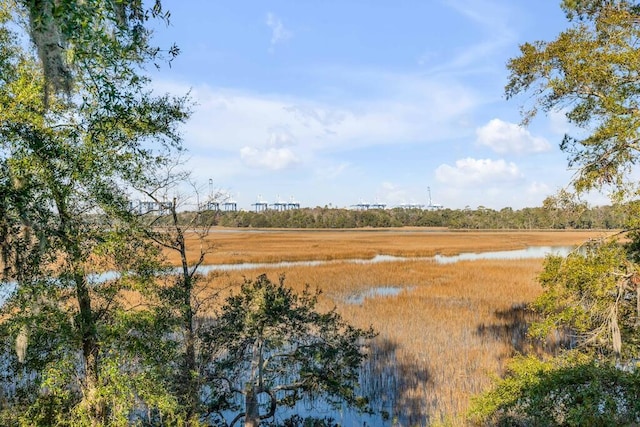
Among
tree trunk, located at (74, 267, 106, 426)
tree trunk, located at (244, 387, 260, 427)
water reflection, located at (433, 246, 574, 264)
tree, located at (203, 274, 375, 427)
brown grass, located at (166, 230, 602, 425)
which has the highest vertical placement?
tree trunk, located at (74, 267, 106, 426)

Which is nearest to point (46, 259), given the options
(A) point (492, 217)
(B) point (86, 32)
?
(B) point (86, 32)

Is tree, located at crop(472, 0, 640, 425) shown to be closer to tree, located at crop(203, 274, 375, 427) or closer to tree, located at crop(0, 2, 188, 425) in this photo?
tree, located at crop(203, 274, 375, 427)

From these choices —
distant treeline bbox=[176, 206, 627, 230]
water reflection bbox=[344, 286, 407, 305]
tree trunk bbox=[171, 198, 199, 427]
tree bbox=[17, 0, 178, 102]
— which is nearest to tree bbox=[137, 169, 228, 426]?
tree trunk bbox=[171, 198, 199, 427]

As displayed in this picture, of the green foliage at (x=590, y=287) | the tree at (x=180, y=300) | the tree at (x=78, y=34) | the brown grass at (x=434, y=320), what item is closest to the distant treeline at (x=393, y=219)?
the brown grass at (x=434, y=320)

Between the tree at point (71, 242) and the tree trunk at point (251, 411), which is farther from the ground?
the tree at point (71, 242)

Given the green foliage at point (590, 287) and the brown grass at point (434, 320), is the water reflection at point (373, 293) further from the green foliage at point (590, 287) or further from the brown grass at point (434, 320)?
the green foliage at point (590, 287)

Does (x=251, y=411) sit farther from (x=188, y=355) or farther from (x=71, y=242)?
(x=71, y=242)

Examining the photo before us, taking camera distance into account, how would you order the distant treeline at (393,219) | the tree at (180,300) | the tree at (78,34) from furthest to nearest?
the distant treeline at (393,219) < the tree at (180,300) < the tree at (78,34)

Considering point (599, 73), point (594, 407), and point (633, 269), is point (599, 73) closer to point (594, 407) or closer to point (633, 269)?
point (633, 269)

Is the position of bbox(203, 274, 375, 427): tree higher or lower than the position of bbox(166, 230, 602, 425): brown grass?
higher

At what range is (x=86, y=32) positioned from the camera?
3479 millimetres

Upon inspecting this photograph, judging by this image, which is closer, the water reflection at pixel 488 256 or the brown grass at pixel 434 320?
the brown grass at pixel 434 320

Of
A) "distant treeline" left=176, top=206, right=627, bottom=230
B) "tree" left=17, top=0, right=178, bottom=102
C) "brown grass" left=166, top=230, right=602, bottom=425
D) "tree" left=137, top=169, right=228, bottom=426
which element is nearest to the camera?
"tree" left=17, top=0, right=178, bottom=102

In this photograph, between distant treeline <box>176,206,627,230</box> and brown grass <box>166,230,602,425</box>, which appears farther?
→ distant treeline <box>176,206,627,230</box>
